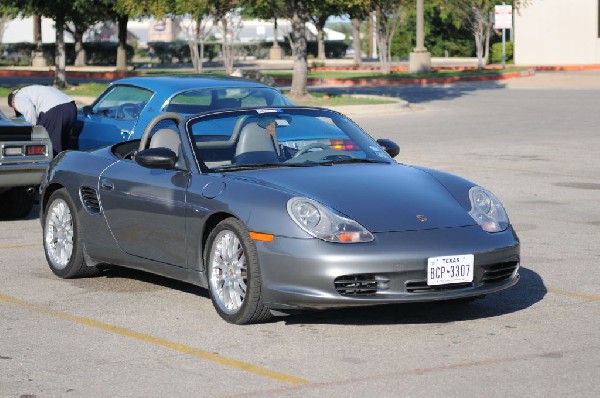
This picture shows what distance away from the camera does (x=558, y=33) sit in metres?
64.6

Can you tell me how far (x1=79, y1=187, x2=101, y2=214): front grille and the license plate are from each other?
9.60ft

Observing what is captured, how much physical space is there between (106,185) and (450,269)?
9.47ft

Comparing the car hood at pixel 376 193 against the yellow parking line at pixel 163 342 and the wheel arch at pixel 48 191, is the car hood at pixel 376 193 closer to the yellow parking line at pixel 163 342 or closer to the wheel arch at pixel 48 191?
the yellow parking line at pixel 163 342

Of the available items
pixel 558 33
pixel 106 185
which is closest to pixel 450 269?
pixel 106 185

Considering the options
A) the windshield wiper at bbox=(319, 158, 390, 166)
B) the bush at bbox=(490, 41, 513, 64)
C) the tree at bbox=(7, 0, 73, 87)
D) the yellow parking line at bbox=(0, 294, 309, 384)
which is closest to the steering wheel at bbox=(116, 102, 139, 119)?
the yellow parking line at bbox=(0, 294, 309, 384)

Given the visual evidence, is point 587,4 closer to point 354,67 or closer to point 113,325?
point 354,67

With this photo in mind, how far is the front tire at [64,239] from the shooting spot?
32.2 ft

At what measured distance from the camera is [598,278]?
9.80 m

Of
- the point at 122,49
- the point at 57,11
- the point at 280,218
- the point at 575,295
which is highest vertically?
the point at 57,11

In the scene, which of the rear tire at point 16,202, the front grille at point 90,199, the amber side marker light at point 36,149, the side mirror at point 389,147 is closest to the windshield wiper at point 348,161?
the side mirror at point 389,147

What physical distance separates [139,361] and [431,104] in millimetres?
29841

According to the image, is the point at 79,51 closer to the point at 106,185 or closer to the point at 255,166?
the point at 106,185

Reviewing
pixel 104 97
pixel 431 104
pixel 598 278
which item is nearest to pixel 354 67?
pixel 431 104

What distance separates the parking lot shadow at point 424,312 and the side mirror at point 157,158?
4.37 feet
